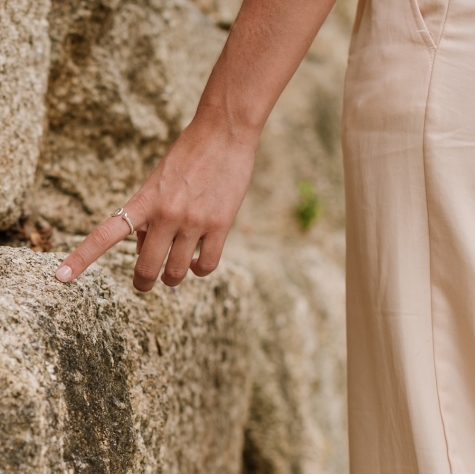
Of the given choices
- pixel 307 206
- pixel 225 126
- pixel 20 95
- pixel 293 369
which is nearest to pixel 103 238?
pixel 225 126

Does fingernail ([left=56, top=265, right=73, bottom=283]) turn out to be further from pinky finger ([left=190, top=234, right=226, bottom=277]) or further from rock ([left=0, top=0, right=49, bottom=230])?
rock ([left=0, top=0, right=49, bottom=230])

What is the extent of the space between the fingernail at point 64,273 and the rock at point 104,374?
0.01 m

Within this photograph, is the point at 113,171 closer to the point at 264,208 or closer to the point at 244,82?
the point at 244,82

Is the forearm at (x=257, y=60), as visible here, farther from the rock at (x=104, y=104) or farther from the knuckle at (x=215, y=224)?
the rock at (x=104, y=104)

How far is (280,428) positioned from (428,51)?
1.60m

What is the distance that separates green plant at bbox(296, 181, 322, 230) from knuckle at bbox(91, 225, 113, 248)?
96.5 inches

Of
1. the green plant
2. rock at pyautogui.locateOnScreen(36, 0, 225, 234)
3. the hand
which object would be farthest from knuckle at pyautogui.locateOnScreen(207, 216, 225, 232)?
the green plant

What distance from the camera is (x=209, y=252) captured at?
2.67 feet

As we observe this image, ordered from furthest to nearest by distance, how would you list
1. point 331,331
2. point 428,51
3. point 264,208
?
point 264,208 → point 331,331 → point 428,51

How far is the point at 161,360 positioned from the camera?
1.15 metres

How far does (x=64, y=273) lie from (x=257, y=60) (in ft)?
1.26

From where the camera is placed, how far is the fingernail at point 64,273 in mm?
834

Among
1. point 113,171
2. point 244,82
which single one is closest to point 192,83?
point 113,171

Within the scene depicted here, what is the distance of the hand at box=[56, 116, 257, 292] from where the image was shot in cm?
78
